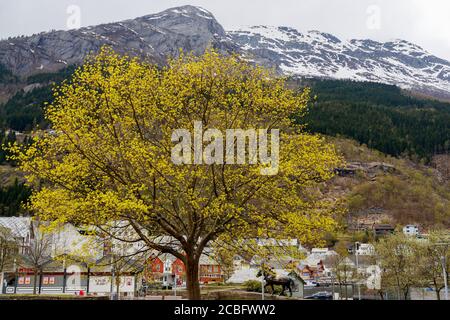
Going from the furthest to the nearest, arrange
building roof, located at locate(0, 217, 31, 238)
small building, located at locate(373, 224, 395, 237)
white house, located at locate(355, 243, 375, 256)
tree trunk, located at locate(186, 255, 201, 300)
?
1. small building, located at locate(373, 224, 395, 237)
2. building roof, located at locate(0, 217, 31, 238)
3. white house, located at locate(355, 243, 375, 256)
4. tree trunk, located at locate(186, 255, 201, 300)

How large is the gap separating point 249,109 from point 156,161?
492cm

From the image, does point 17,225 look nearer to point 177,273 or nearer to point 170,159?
point 177,273

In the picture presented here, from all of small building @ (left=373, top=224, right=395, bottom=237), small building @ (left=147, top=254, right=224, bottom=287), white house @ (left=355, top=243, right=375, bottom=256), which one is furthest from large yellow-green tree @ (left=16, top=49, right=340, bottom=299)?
small building @ (left=373, top=224, right=395, bottom=237)

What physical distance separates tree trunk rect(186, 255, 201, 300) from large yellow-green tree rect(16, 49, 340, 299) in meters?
0.05

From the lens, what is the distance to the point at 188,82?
68.7 feet

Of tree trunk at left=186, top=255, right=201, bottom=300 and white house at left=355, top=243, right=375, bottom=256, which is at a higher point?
white house at left=355, top=243, right=375, bottom=256

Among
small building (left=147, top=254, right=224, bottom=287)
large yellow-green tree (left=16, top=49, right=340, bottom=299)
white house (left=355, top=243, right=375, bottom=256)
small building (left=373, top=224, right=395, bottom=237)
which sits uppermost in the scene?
small building (left=373, top=224, right=395, bottom=237)

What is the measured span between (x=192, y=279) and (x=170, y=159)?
18.5 ft

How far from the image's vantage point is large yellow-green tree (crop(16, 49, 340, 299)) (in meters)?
18.8

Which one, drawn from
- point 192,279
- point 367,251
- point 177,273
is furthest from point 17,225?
point 192,279

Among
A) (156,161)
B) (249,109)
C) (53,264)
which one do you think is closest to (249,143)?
(249,109)

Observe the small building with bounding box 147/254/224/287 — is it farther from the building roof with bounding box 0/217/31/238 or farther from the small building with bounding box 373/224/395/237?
the small building with bounding box 373/224/395/237

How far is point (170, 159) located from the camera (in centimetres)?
1964

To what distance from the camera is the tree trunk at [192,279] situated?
20625 millimetres
